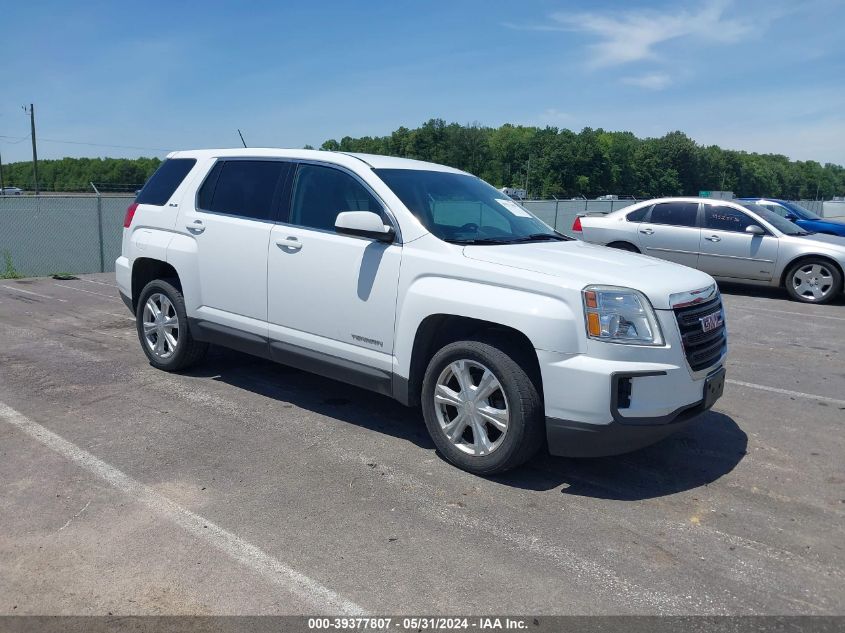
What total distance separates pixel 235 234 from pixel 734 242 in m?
9.38

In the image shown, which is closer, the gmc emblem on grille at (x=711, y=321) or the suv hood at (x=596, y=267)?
the suv hood at (x=596, y=267)

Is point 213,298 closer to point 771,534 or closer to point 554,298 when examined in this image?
point 554,298

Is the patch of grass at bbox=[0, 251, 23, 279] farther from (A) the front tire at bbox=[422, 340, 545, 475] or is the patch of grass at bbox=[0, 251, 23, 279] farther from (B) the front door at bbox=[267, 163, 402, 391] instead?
(A) the front tire at bbox=[422, 340, 545, 475]

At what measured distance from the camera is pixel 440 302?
4.38 metres

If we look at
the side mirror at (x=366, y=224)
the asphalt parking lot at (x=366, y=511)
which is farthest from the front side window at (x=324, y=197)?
the asphalt parking lot at (x=366, y=511)

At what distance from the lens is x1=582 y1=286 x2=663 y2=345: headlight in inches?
155

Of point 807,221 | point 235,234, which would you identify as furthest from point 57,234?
point 807,221

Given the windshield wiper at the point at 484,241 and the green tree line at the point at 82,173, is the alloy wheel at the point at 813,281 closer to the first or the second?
the windshield wiper at the point at 484,241

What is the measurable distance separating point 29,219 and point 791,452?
17029 mm

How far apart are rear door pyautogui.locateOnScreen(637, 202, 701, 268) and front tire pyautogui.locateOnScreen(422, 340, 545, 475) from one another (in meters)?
9.17

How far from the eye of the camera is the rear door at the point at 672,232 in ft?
41.3

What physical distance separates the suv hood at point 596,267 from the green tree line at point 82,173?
16871 mm

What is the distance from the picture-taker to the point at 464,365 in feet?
14.3

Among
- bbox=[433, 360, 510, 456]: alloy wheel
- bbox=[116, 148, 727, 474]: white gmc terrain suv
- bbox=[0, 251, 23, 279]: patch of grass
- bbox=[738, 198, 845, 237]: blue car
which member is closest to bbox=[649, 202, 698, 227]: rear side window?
bbox=[738, 198, 845, 237]: blue car
